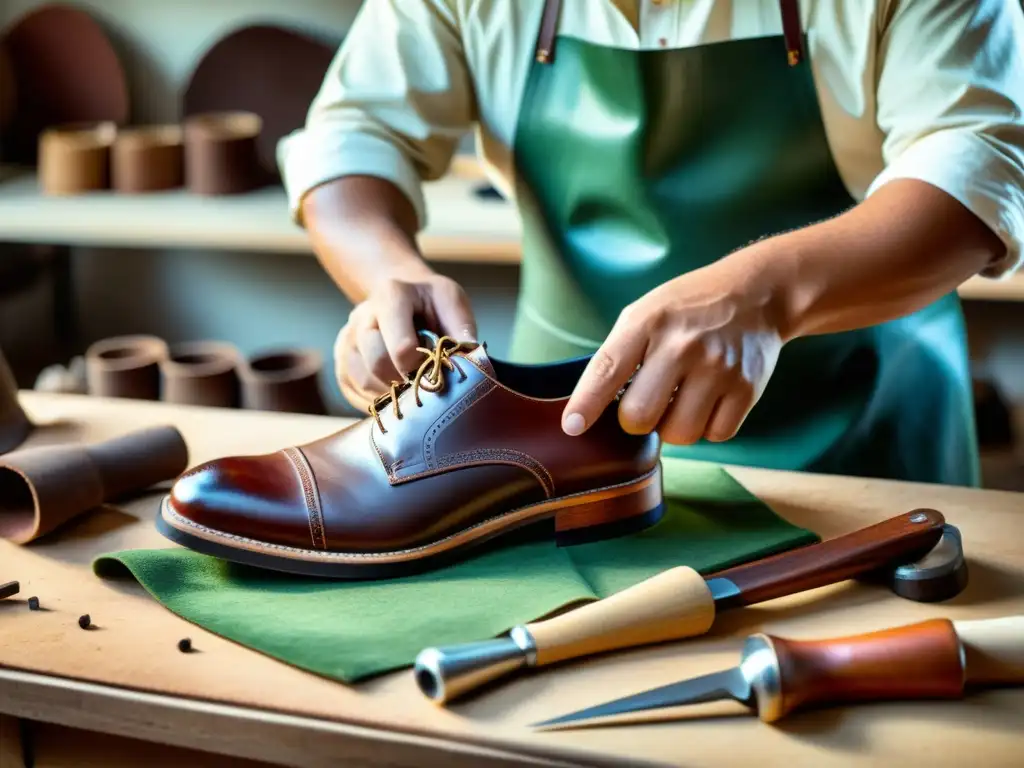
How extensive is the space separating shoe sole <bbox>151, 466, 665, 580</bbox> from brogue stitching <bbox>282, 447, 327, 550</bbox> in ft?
0.04

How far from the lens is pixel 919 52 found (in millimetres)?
1133

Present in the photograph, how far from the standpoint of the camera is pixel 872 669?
714 millimetres

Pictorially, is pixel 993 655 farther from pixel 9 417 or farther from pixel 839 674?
pixel 9 417

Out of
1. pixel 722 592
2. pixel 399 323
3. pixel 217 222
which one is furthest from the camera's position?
pixel 217 222

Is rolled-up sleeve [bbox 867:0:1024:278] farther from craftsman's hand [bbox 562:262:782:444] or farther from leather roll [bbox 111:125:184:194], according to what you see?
leather roll [bbox 111:125:184:194]

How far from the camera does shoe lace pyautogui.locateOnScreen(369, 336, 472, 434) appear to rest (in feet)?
3.05

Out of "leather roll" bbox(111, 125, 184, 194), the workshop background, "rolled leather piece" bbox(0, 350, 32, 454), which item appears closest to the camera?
"rolled leather piece" bbox(0, 350, 32, 454)

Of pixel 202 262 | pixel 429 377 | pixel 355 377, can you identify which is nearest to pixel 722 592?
pixel 429 377

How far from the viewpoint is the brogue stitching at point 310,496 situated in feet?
2.88

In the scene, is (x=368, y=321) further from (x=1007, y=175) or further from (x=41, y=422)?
(x=1007, y=175)

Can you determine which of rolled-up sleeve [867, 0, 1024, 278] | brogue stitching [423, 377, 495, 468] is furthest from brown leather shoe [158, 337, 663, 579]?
rolled-up sleeve [867, 0, 1024, 278]

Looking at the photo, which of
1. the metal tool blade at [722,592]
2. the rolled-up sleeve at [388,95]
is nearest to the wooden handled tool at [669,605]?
the metal tool blade at [722,592]

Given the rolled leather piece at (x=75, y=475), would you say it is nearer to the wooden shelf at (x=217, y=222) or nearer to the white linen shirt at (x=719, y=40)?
the white linen shirt at (x=719, y=40)

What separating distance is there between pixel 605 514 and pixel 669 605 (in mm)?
173
